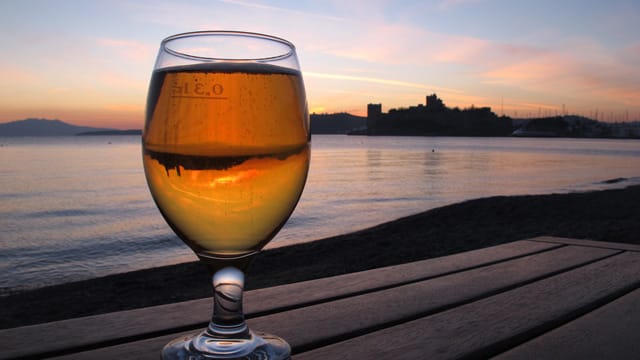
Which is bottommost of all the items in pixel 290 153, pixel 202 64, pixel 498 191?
pixel 498 191

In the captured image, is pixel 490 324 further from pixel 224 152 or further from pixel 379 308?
pixel 224 152

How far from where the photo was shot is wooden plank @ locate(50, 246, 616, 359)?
3.43 feet

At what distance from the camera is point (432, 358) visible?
95 cm

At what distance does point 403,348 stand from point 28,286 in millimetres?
7920

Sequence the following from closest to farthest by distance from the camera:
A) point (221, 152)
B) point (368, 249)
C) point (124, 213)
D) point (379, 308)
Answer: point (221, 152), point (379, 308), point (368, 249), point (124, 213)

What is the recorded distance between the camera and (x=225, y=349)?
759 millimetres

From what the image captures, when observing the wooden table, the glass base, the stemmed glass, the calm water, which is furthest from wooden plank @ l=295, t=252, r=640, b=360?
the calm water

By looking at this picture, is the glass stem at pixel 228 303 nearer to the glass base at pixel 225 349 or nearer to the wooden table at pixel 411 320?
the glass base at pixel 225 349

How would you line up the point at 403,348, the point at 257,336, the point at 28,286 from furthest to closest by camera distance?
the point at 28,286 → the point at 403,348 → the point at 257,336

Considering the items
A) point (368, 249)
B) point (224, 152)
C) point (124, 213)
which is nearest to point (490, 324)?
point (224, 152)

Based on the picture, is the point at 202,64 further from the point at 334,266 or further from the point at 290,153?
the point at 334,266

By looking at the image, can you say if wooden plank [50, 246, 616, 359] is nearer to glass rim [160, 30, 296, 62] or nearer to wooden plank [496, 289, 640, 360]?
wooden plank [496, 289, 640, 360]

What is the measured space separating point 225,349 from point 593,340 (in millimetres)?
763

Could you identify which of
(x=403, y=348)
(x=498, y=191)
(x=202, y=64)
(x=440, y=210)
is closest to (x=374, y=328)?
(x=403, y=348)
